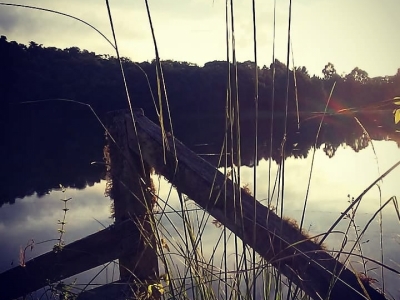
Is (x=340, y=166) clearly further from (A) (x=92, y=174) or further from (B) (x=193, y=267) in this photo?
(B) (x=193, y=267)

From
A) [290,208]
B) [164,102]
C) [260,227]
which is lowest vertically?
[290,208]

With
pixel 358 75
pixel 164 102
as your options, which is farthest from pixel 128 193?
pixel 358 75

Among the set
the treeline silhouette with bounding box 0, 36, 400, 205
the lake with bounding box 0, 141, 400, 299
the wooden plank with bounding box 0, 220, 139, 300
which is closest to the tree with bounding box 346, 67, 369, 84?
the treeline silhouette with bounding box 0, 36, 400, 205

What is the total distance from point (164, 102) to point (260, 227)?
3.51ft

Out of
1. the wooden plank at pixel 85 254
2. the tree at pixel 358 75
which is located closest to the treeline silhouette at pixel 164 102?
the tree at pixel 358 75

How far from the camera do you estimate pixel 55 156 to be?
Answer: 78.5ft

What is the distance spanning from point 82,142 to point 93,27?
93.8ft

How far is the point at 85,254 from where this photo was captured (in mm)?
2408

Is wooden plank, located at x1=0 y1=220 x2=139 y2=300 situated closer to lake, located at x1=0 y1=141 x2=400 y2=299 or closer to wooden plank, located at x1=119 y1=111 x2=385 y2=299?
wooden plank, located at x1=119 y1=111 x2=385 y2=299

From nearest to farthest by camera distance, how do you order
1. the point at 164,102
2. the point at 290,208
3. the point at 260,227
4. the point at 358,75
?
1. the point at 260,227
2. the point at 164,102
3. the point at 358,75
4. the point at 290,208

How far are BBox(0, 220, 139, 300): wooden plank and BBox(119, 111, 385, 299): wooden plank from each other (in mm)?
363

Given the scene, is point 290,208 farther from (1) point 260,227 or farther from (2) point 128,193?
(1) point 260,227

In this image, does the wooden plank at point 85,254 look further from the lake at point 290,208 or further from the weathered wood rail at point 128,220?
the lake at point 290,208

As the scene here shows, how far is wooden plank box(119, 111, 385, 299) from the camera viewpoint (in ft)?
4.92
